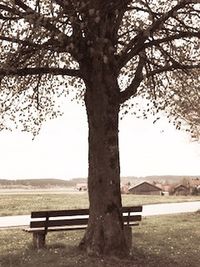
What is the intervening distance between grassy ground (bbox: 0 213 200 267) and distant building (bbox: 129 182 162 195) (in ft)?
125

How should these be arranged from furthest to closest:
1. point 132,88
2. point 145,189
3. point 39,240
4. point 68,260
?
1. point 145,189
2. point 39,240
3. point 132,88
4. point 68,260

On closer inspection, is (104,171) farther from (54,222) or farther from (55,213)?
(54,222)

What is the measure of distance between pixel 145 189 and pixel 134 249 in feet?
162

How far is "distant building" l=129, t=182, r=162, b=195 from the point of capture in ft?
206

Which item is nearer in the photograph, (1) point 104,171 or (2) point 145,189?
(1) point 104,171

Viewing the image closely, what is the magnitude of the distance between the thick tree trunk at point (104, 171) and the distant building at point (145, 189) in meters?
49.3

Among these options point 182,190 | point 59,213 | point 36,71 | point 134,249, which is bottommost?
point 134,249

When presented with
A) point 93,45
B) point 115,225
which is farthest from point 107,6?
point 115,225

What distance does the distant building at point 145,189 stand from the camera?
62.7 metres

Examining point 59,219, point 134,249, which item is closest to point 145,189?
point 59,219

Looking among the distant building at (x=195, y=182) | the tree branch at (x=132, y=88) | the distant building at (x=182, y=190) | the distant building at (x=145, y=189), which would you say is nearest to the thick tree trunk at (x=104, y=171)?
the tree branch at (x=132, y=88)

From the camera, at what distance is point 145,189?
209 feet

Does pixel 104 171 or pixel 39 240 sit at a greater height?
pixel 104 171

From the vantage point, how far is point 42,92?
19000mm
